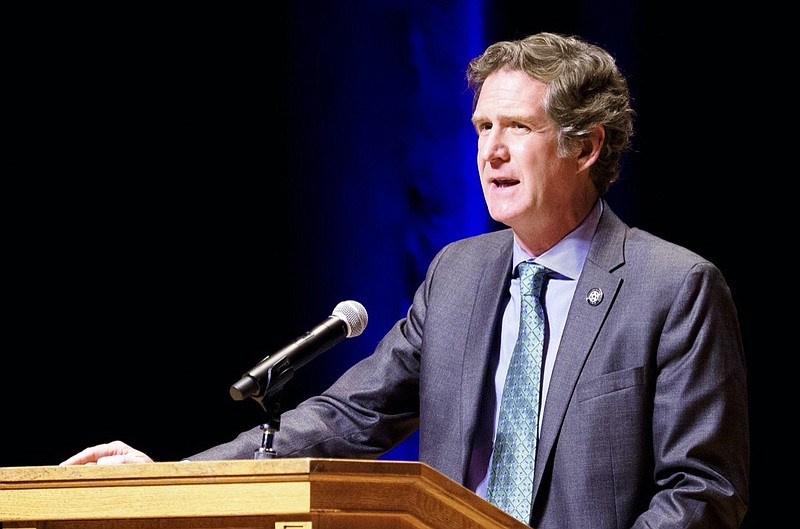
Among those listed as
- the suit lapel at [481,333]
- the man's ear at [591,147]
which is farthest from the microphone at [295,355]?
the man's ear at [591,147]

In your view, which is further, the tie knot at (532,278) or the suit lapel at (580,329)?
the tie knot at (532,278)

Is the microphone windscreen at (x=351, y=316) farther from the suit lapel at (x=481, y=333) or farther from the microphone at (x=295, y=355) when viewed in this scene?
the suit lapel at (x=481, y=333)

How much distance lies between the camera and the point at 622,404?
2182mm

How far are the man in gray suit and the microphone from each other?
329mm

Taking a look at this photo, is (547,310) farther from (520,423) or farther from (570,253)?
(520,423)

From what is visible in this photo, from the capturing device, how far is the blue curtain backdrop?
136 inches

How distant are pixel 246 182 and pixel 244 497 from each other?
2379 millimetres

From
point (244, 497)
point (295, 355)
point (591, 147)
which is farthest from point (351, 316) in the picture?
point (591, 147)

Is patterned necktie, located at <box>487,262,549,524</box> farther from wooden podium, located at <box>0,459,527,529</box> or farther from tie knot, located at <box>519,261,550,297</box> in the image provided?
wooden podium, located at <box>0,459,527,529</box>

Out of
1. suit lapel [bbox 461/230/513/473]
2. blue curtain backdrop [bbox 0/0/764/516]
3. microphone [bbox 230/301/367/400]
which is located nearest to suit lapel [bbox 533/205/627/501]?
suit lapel [bbox 461/230/513/473]

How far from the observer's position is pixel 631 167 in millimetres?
3479

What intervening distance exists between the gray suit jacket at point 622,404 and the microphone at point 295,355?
1.37 feet

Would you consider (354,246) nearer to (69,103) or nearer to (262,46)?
(262,46)

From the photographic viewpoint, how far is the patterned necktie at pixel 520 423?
2.22 meters
